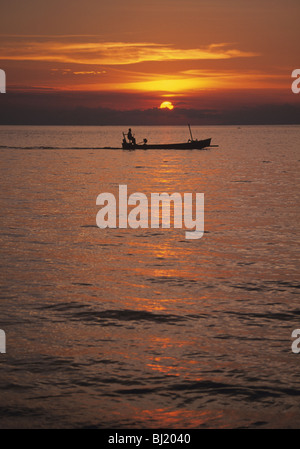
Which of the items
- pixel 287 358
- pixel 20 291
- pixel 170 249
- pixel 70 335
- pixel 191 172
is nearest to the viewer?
pixel 287 358

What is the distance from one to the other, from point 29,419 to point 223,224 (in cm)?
1867

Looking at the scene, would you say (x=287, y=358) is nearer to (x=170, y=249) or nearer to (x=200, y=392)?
(x=200, y=392)

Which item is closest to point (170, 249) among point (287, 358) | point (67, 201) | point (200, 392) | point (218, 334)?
point (218, 334)

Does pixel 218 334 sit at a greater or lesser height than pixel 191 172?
lesser

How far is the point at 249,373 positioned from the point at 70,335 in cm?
373

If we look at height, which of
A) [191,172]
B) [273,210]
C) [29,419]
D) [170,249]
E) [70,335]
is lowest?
[29,419]

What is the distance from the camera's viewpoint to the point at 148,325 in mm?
12391

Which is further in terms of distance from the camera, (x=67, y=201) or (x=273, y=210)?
(x=67, y=201)

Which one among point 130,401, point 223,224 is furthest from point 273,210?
point 130,401

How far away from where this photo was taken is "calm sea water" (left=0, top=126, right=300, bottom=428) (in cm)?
870

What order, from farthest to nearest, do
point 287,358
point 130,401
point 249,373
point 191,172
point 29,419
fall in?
point 191,172 < point 287,358 < point 249,373 < point 130,401 < point 29,419

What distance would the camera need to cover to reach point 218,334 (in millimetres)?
11797

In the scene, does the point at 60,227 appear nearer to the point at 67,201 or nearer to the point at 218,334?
the point at 67,201

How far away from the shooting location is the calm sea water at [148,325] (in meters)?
8.70
